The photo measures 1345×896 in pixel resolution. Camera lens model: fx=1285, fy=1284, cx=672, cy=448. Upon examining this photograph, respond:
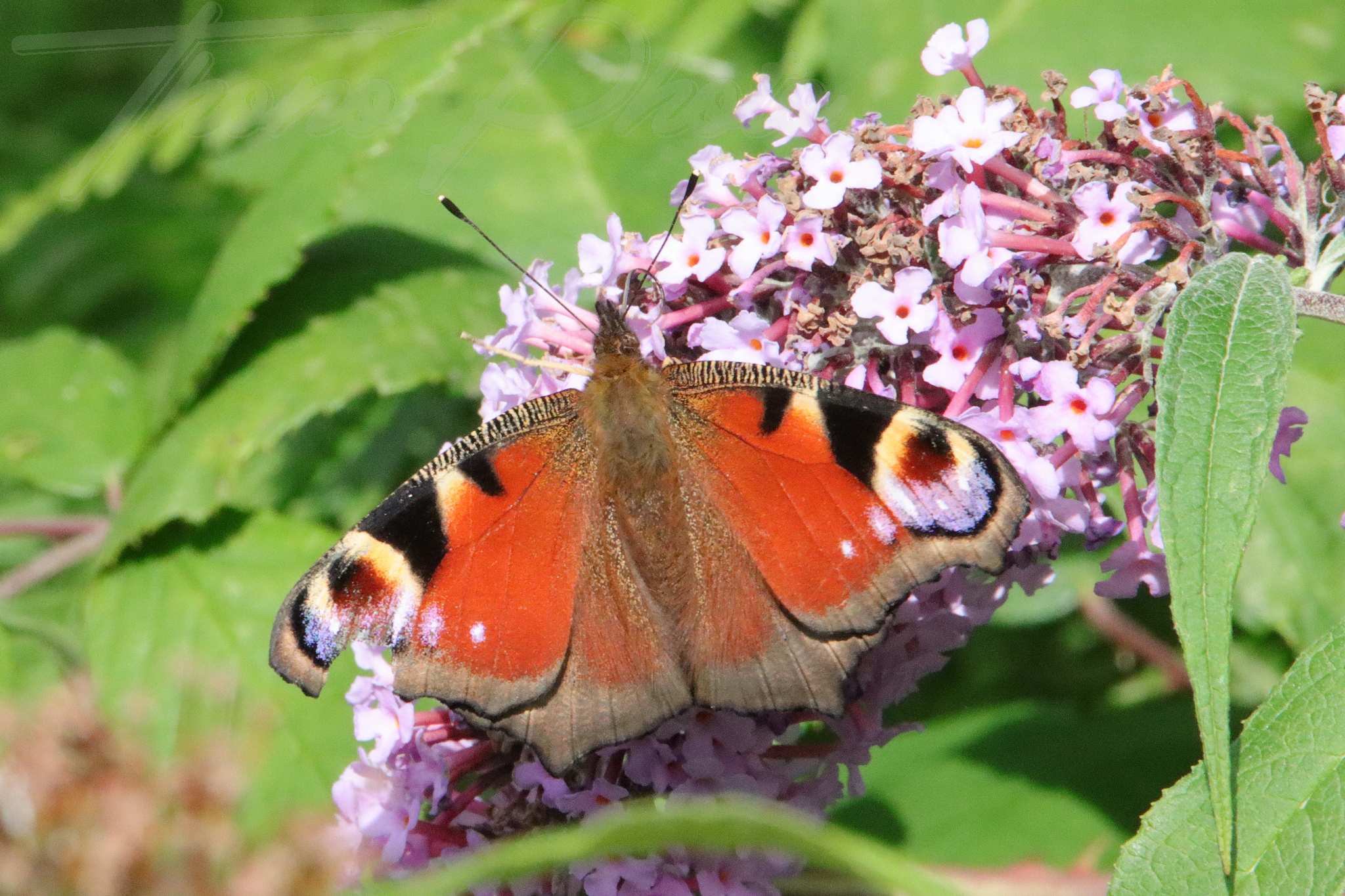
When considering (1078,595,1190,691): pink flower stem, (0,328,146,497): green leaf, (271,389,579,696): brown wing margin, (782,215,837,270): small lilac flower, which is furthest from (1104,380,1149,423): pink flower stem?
(0,328,146,497): green leaf

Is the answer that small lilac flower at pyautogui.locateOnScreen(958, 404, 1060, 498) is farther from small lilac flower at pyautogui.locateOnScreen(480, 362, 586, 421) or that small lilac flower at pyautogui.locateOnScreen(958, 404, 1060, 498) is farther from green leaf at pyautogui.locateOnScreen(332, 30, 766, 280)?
green leaf at pyautogui.locateOnScreen(332, 30, 766, 280)

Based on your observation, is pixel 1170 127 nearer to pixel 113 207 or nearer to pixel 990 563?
pixel 990 563

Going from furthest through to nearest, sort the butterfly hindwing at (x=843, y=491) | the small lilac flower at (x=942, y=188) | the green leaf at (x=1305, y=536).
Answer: the green leaf at (x=1305, y=536)
the small lilac flower at (x=942, y=188)
the butterfly hindwing at (x=843, y=491)

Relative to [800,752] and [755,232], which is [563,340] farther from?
[800,752]

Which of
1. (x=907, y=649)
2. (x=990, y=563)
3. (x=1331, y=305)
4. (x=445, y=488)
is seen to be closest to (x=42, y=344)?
(x=445, y=488)

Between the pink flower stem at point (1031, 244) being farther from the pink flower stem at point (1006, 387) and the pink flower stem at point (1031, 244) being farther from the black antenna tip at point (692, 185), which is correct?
the black antenna tip at point (692, 185)

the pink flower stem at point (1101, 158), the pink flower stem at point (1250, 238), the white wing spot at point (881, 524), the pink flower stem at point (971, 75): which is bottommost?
the white wing spot at point (881, 524)

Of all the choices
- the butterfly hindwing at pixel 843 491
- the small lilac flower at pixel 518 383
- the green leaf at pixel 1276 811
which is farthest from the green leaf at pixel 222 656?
the green leaf at pixel 1276 811
